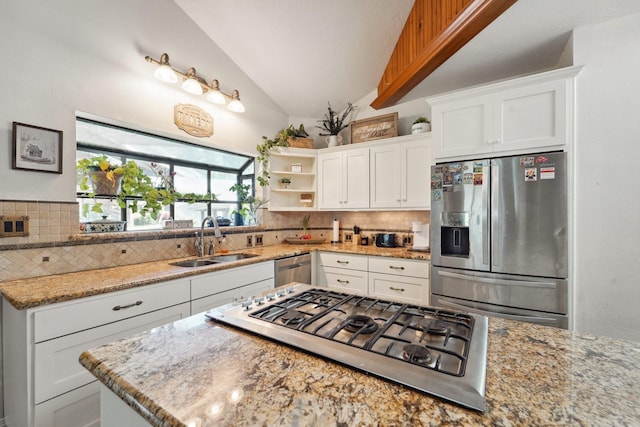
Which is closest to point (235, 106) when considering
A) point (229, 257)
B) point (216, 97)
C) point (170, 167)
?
point (216, 97)

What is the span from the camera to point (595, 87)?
1892mm

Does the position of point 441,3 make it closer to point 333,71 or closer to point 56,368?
point 333,71

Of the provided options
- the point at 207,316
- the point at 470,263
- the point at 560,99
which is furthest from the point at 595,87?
the point at 207,316

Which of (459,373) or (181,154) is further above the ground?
(181,154)

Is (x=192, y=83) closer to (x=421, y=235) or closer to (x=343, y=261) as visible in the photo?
(x=343, y=261)

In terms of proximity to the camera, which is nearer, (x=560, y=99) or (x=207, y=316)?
(x=207, y=316)

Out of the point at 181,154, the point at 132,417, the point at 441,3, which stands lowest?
the point at 132,417

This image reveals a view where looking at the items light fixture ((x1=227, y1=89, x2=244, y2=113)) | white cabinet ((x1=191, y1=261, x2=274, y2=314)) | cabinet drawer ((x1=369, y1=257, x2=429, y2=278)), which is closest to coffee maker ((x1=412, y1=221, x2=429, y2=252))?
cabinet drawer ((x1=369, y1=257, x2=429, y2=278))

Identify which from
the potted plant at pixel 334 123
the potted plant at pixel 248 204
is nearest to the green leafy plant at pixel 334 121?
the potted plant at pixel 334 123

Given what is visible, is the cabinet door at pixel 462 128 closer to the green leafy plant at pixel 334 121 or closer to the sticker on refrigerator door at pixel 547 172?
the sticker on refrigerator door at pixel 547 172

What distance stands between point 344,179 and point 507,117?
174 cm

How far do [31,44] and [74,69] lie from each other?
22cm

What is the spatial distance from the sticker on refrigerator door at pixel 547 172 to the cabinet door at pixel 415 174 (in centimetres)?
96

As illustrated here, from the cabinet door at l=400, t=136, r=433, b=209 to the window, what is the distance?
6.03 ft
